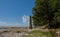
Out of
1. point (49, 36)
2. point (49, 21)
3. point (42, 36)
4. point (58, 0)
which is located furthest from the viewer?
point (49, 21)

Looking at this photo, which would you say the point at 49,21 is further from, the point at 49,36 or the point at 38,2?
the point at 49,36

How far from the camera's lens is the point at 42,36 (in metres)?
8.45

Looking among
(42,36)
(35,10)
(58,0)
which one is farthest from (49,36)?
(35,10)

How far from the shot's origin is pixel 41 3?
23.7m

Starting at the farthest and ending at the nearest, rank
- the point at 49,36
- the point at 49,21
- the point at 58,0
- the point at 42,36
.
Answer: the point at 49,21
the point at 58,0
the point at 42,36
the point at 49,36

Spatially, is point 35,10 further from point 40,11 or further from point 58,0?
point 58,0

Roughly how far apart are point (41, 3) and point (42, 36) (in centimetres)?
1553

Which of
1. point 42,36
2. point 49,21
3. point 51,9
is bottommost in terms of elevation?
point 42,36

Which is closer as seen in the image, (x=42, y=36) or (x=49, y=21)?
(x=42, y=36)

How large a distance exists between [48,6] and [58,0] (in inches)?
171

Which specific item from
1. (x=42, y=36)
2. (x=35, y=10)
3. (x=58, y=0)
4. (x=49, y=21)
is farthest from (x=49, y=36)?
(x=35, y=10)

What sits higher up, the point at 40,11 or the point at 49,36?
the point at 40,11

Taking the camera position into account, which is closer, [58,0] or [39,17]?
[58,0]

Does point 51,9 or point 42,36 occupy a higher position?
point 51,9
